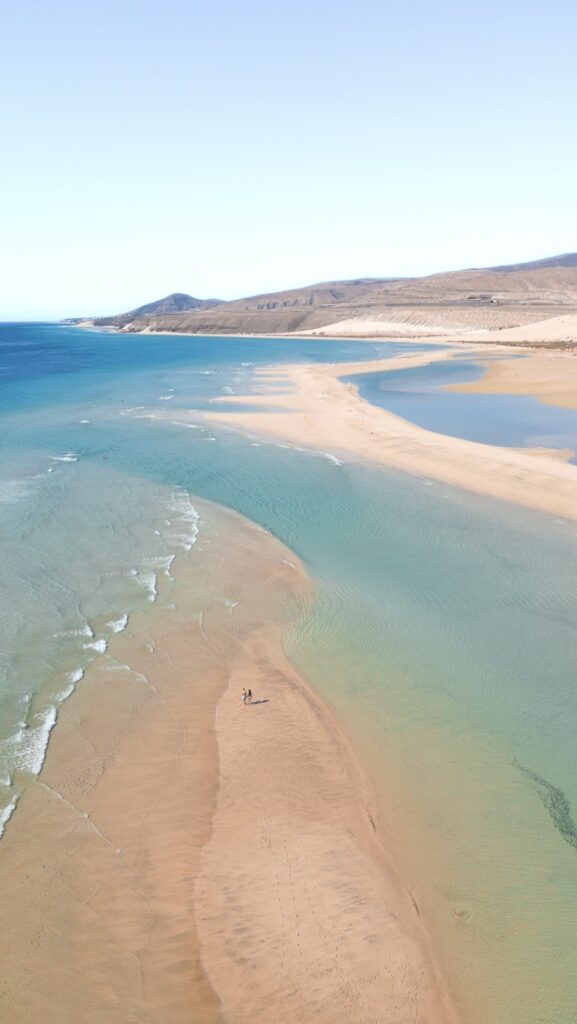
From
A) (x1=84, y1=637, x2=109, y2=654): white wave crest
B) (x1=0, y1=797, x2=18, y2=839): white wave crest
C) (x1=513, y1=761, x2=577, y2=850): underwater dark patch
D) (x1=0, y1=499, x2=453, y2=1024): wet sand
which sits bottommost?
(x1=513, y1=761, x2=577, y2=850): underwater dark patch

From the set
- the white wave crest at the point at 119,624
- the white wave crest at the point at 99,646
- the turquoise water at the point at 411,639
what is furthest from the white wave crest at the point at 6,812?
the white wave crest at the point at 119,624

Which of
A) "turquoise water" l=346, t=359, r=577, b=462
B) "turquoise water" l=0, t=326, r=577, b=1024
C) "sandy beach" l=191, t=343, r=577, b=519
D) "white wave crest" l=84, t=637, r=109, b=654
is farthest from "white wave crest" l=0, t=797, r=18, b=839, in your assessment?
"turquoise water" l=346, t=359, r=577, b=462

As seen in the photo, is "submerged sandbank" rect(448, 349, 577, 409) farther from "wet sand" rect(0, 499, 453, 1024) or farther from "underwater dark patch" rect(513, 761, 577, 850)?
"wet sand" rect(0, 499, 453, 1024)

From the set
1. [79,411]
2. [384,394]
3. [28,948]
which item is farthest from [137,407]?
[28,948]

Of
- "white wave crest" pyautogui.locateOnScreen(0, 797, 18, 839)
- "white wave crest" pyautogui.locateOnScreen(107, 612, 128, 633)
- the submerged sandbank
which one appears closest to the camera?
"white wave crest" pyautogui.locateOnScreen(0, 797, 18, 839)

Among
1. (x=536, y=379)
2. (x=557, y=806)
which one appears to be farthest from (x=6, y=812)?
(x=536, y=379)
